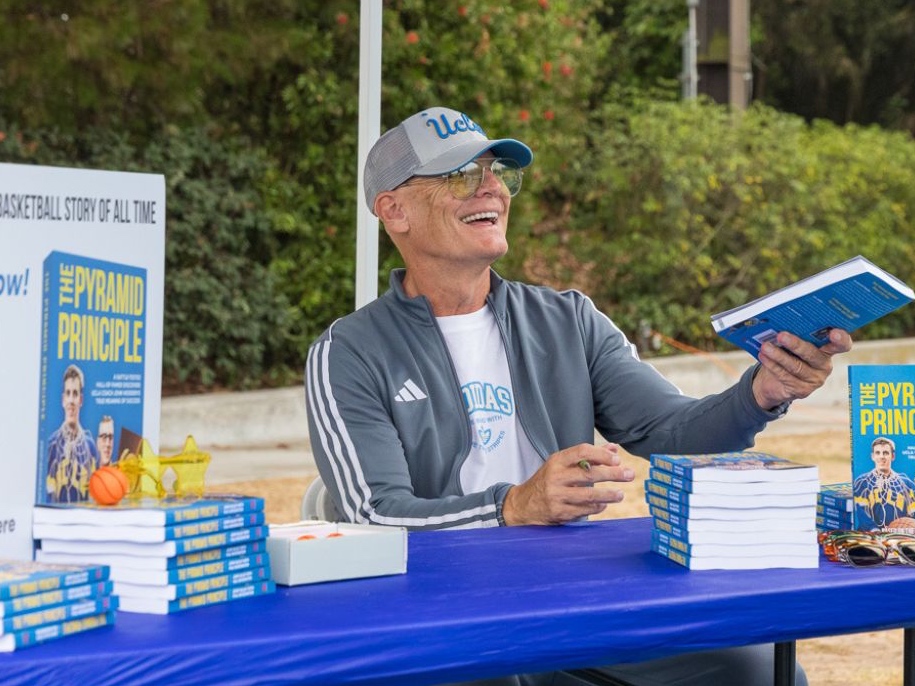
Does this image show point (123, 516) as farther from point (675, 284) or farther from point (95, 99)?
point (675, 284)

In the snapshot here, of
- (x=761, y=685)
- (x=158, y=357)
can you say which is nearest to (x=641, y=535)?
(x=761, y=685)

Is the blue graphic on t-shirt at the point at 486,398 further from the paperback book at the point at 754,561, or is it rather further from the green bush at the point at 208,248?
the green bush at the point at 208,248

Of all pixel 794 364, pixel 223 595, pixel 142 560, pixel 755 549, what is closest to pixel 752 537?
pixel 755 549

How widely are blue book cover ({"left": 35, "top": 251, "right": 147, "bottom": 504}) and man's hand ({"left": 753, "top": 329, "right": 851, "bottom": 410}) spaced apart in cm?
115

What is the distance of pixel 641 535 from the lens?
2471mm

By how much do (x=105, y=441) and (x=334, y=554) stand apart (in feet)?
1.18

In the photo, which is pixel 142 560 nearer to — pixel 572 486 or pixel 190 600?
pixel 190 600

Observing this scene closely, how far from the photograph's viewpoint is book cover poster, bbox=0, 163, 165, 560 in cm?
176

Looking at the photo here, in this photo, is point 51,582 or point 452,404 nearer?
point 51,582

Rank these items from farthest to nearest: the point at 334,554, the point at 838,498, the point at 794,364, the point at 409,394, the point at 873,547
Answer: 1. the point at 409,394
2. the point at 794,364
3. the point at 838,498
4. the point at 873,547
5. the point at 334,554

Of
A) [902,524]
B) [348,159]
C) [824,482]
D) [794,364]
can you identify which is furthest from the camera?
[348,159]

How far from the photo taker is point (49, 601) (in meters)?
1.63

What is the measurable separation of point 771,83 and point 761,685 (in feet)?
61.5

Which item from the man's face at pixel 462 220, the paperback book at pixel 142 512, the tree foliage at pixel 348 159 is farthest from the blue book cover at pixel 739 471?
the tree foliage at pixel 348 159
